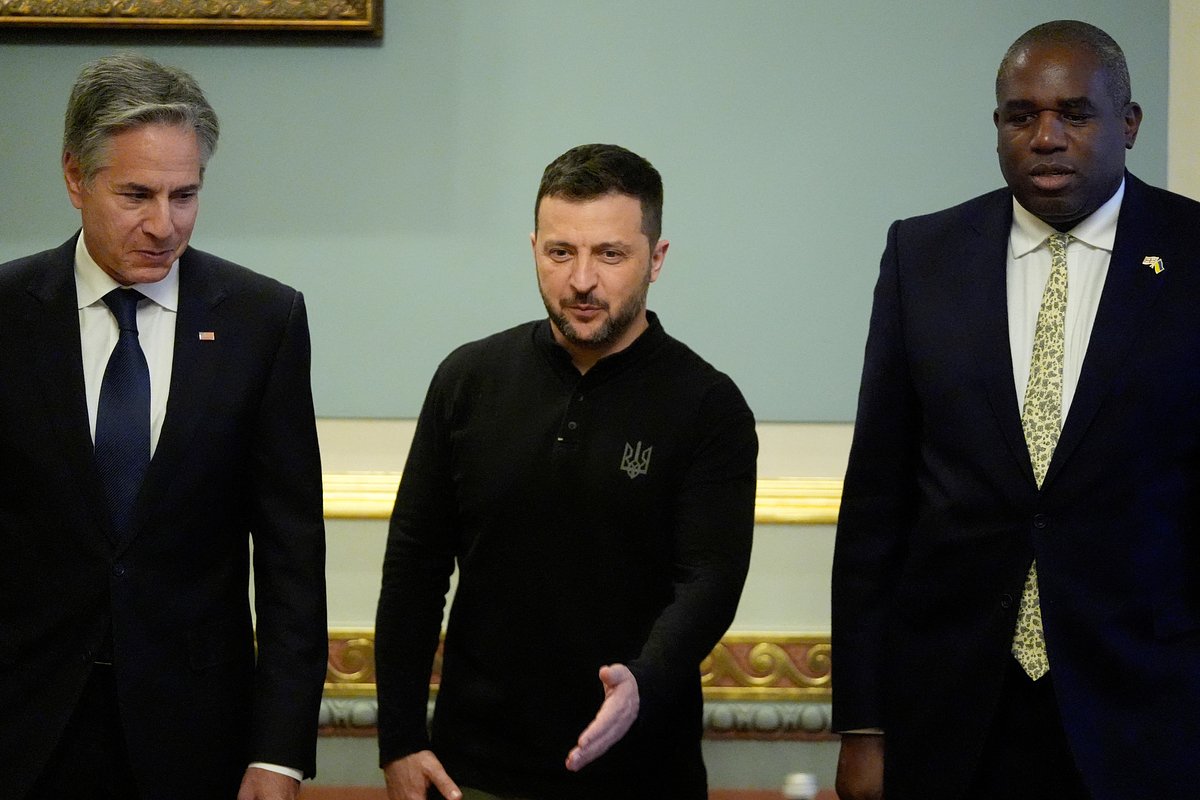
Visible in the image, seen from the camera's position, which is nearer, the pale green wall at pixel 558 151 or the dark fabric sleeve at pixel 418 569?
the dark fabric sleeve at pixel 418 569

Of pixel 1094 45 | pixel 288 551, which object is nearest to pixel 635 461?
pixel 288 551

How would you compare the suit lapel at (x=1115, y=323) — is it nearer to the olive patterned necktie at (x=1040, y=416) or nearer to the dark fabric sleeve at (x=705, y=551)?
the olive patterned necktie at (x=1040, y=416)

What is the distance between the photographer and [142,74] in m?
2.04

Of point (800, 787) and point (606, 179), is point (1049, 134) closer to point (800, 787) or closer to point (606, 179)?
point (606, 179)

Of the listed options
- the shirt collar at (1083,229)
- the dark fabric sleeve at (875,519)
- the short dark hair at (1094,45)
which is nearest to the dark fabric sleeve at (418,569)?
the dark fabric sleeve at (875,519)

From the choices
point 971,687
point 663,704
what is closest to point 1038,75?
point 971,687

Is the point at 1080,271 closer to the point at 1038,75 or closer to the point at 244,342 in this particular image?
the point at 1038,75

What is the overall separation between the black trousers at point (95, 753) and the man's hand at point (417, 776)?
1.42 ft

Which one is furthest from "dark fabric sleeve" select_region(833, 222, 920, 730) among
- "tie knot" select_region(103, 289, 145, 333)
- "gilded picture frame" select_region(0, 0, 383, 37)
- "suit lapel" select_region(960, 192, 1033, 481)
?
"gilded picture frame" select_region(0, 0, 383, 37)

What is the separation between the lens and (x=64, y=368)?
2.00 metres

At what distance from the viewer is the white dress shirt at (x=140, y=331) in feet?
6.63

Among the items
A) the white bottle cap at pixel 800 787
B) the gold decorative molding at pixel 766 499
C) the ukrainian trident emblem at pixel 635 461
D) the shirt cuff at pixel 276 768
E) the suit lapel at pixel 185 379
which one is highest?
the suit lapel at pixel 185 379

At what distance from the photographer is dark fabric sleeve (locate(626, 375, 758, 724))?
7.00 feet

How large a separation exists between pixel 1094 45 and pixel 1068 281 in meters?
0.34
